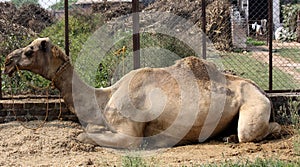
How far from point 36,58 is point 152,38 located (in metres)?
5.59

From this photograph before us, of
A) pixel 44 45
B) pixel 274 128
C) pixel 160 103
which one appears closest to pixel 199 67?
pixel 160 103

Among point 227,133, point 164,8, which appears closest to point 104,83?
point 227,133

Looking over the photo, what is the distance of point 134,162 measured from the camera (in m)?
5.48

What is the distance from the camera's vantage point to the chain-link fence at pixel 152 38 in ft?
32.1

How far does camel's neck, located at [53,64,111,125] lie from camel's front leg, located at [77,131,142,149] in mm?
311

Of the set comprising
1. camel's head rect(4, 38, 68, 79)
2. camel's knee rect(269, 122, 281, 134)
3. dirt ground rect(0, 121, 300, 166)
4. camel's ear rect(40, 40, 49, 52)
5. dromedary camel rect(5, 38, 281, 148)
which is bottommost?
dirt ground rect(0, 121, 300, 166)

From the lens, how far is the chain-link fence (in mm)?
9773

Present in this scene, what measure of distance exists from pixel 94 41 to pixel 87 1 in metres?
15.0

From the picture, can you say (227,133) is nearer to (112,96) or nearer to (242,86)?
(242,86)

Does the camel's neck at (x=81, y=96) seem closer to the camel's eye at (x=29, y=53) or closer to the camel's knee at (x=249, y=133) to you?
the camel's eye at (x=29, y=53)

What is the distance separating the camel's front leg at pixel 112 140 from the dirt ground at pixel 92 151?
9 cm

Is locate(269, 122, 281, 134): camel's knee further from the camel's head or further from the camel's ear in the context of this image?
the camel's ear

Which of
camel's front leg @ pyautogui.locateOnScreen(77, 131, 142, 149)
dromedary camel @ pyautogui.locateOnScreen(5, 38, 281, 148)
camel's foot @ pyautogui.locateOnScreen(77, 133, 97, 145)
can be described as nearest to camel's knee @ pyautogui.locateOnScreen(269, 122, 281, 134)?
dromedary camel @ pyautogui.locateOnScreen(5, 38, 281, 148)

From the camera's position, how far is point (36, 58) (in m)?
7.59
